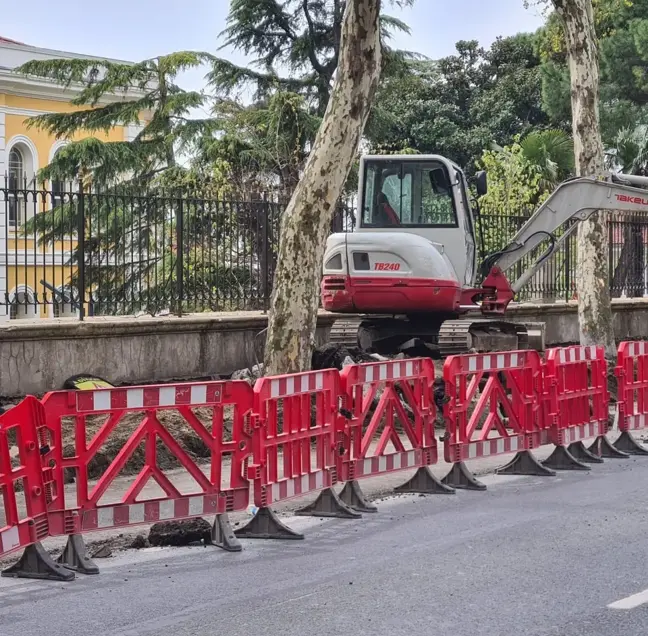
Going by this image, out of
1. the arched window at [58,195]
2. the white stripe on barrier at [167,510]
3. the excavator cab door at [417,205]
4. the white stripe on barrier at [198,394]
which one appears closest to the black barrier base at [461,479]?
the white stripe on barrier at [198,394]

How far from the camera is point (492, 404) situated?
453 inches

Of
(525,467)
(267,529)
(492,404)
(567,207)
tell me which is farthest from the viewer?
(567,207)

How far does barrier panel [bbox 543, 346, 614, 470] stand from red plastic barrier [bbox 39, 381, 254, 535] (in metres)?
4.49

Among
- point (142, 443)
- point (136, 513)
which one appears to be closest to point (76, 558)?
point (136, 513)

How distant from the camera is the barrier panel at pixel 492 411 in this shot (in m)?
11.1

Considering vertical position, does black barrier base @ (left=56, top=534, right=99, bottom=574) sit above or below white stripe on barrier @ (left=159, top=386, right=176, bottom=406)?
below

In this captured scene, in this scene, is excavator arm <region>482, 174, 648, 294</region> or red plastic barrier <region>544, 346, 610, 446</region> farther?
excavator arm <region>482, 174, 648, 294</region>

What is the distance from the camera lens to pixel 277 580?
7363 mm

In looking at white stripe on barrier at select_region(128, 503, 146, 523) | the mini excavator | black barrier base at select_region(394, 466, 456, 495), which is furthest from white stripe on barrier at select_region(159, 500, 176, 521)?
the mini excavator

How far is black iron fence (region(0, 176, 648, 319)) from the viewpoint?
14.9 m

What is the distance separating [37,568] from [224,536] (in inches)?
55.7

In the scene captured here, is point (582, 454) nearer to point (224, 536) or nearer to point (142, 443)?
point (142, 443)

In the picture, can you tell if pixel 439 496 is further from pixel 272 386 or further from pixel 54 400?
pixel 54 400

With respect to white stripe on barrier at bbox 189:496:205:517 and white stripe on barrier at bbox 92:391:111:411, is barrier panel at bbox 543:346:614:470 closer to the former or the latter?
white stripe on barrier at bbox 189:496:205:517
